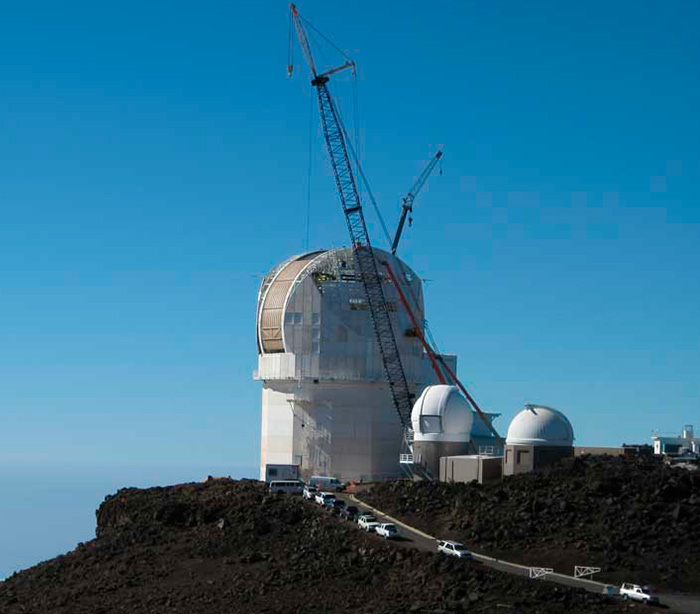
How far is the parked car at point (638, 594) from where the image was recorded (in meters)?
43.3

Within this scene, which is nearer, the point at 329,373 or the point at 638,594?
the point at 638,594

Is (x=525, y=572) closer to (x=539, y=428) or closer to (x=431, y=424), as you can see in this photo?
(x=539, y=428)

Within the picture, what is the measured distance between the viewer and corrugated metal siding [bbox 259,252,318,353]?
264 ft

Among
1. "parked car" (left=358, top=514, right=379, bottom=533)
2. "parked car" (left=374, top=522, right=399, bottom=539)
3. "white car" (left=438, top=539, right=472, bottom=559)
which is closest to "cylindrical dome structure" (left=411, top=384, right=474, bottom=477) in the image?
"parked car" (left=358, top=514, right=379, bottom=533)

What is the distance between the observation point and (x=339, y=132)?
83125 mm

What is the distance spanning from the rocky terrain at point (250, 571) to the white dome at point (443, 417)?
24.0 feet

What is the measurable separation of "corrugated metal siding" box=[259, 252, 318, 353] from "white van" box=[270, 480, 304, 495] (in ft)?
49.3

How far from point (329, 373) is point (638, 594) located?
37807 mm

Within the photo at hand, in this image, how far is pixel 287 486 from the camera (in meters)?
66.9

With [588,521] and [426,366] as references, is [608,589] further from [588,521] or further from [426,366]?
[426,366]

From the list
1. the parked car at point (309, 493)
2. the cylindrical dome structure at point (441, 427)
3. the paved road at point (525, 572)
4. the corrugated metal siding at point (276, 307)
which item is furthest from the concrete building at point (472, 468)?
the corrugated metal siding at point (276, 307)

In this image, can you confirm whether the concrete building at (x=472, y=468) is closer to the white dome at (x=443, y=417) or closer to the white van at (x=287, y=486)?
the white dome at (x=443, y=417)

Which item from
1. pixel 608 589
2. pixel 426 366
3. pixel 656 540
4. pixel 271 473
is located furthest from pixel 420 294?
pixel 608 589

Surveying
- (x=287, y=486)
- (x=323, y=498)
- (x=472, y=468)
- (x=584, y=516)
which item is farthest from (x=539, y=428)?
(x=287, y=486)
